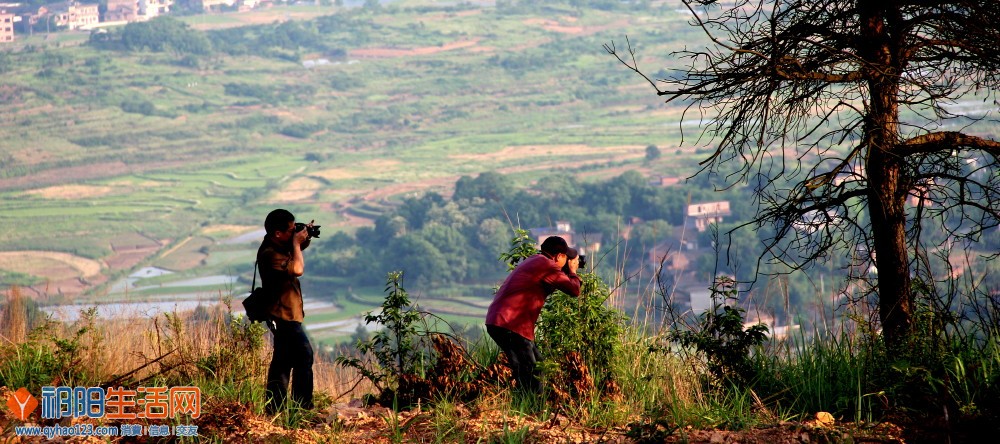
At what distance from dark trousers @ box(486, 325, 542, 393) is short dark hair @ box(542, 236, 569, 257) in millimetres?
553

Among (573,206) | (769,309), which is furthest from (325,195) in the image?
(769,309)

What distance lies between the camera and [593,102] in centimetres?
13675

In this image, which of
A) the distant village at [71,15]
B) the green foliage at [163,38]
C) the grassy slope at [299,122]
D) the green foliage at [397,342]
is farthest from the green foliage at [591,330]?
the distant village at [71,15]

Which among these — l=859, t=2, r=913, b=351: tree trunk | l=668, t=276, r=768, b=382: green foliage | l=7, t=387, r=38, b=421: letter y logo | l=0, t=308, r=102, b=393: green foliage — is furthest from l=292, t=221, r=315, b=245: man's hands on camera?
l=859, t=2, r=913, b=351: tree trunk

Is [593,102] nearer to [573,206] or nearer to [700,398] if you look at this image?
[573,206]

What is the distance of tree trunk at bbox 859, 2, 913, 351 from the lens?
20.7ft

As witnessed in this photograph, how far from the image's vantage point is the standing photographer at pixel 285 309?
6062mm

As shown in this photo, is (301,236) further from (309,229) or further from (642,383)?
(642,383)

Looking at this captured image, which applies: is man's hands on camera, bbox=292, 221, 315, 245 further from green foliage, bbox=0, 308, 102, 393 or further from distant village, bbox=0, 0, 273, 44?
distant village, bbox=0, 0, 273, 44

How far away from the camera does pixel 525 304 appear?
6277mm

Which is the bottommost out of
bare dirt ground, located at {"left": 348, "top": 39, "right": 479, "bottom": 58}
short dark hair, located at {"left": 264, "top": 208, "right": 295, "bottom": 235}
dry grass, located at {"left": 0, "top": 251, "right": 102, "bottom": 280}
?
dry grass, located at {"left": 0, "top": 251, "right": 102, "bottom": 280}

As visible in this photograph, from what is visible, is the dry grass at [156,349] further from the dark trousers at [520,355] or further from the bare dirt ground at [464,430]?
the dark trousers at [520,355]

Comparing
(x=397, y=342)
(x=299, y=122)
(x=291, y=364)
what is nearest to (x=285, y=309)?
(x=291, y=364)

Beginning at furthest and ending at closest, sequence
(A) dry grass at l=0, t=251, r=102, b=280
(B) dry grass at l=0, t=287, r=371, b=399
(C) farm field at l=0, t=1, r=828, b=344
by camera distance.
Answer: (C) farm field at l=0, t=1, r=828, b=344 < (A) dry grass at l=0, t=251, r=102, b=280 < (B) dry grass at l=0, t=287, r=371, b=399
